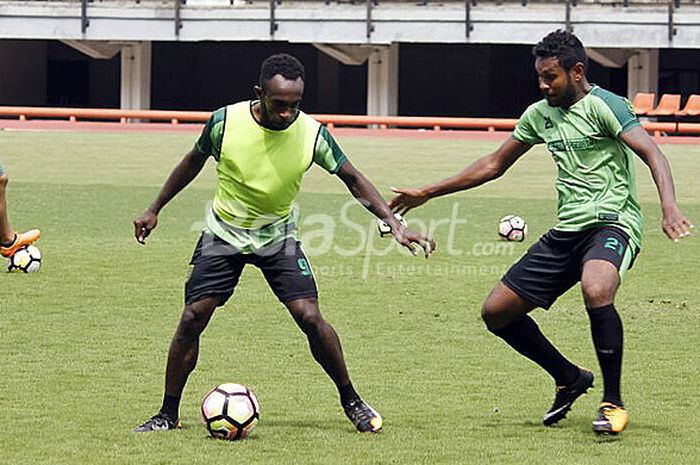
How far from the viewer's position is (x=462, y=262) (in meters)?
15.8

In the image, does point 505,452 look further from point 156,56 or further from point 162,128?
point 156,56

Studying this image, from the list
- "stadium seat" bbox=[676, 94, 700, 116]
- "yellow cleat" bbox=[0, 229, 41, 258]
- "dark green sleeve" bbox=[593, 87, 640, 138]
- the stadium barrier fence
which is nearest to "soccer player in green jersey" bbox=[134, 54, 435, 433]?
"dark green sleeve" bbox=[593, 87, 640, 138]

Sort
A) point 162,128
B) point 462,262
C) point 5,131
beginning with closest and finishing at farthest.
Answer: point 462,262, point 5,131, point 162,128

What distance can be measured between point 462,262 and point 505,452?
8294mm

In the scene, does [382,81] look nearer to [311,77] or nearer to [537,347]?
[311,77]

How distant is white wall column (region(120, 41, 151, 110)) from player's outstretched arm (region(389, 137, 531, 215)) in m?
35.6

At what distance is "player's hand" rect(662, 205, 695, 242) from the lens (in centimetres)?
752

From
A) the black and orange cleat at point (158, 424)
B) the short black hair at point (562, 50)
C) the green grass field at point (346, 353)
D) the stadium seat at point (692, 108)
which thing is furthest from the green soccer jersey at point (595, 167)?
the stadium seat at point (692, 108)

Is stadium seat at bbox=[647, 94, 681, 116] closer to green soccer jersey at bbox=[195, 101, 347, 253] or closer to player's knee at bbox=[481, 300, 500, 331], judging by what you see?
player's knee at bbox=[481, 300, 500, 331]

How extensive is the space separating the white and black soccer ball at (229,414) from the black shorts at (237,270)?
0.52 metres

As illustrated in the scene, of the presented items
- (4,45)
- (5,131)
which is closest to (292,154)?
(5,131)

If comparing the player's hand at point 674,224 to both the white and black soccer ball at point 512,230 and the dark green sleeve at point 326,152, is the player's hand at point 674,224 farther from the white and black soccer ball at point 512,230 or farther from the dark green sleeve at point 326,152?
the white and black soccer ball at point 512,230

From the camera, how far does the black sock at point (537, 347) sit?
8320 millimetres

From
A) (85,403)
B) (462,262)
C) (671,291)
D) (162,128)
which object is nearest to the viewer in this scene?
(85,403)
